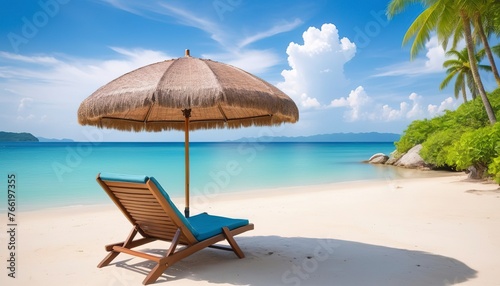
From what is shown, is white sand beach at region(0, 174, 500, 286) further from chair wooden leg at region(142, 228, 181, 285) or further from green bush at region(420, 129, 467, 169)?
green bush at region(420, 129, 467, 169)

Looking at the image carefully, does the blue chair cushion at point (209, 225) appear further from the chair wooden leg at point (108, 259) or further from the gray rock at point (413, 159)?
the gray rock at point (413, 159)

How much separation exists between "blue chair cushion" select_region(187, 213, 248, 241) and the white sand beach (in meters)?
0.35

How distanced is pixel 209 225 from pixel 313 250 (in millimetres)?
1253

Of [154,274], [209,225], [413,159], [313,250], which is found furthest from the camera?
[413,159]

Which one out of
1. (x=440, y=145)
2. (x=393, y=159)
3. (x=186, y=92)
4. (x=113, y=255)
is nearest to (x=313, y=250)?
(x=113, y=255)

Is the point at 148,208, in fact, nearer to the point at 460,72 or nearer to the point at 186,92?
the point at 186,92

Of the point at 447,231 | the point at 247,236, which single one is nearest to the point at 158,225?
the point at 247,236

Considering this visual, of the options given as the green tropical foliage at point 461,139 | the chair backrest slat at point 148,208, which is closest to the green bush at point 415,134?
the green tropical foliage at point 461,139

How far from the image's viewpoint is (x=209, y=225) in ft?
12.1

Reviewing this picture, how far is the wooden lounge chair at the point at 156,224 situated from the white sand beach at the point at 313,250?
0.21 meters

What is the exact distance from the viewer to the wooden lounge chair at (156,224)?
299 centimetres

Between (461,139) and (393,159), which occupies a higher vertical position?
(461,139)

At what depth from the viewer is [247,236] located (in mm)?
4859

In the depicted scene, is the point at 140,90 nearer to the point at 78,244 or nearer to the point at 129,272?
the point at 129,272
